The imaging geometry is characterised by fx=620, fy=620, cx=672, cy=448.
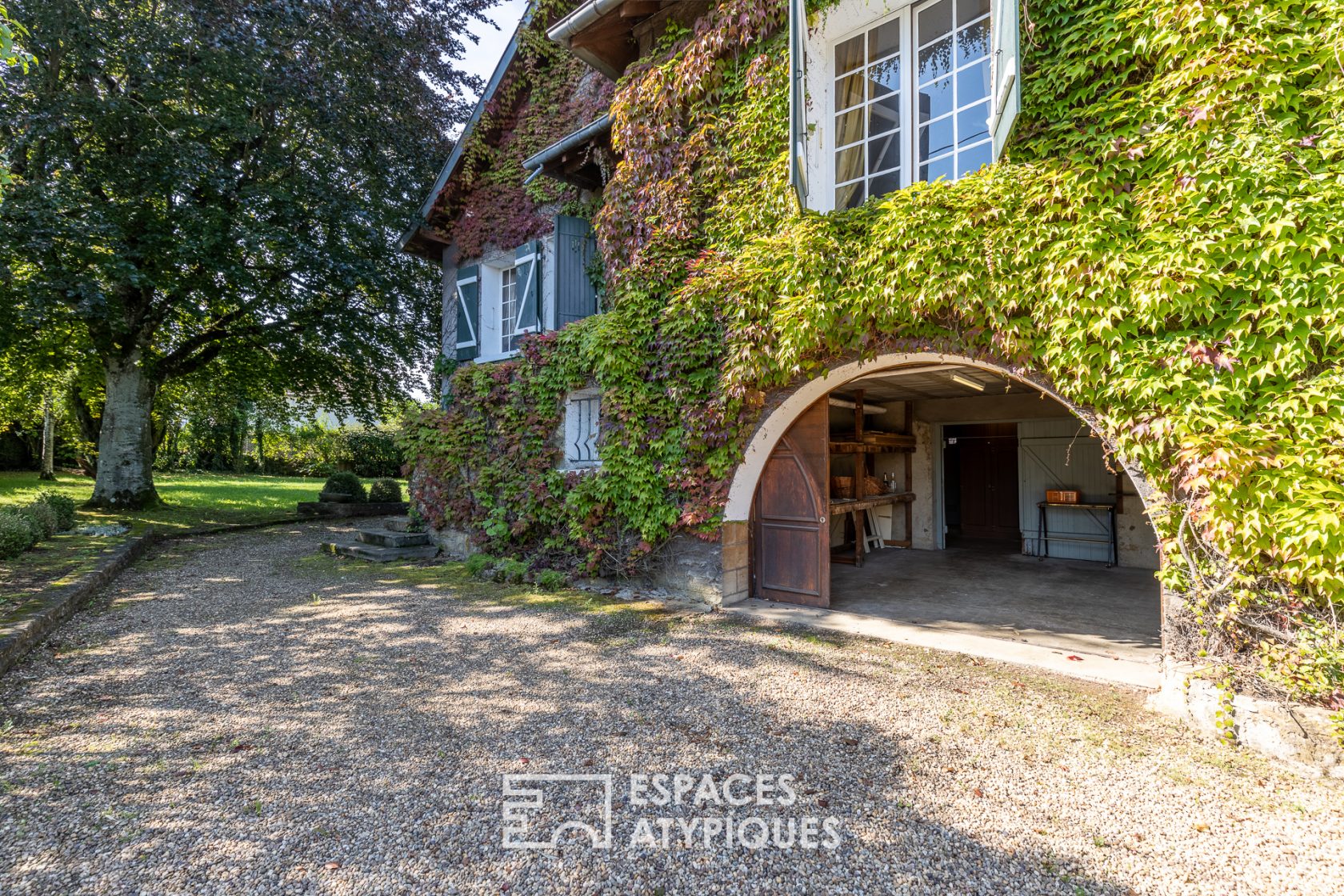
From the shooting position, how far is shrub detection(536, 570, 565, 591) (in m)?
7.59

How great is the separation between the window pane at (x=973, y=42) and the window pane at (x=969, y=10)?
0.31ft

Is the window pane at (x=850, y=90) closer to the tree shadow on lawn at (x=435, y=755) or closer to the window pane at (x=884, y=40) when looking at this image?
the window pane at (x=884, y=40)

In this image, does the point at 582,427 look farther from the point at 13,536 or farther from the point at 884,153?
the point at 13,536

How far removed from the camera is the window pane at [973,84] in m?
5.33

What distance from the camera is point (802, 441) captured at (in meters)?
6.70

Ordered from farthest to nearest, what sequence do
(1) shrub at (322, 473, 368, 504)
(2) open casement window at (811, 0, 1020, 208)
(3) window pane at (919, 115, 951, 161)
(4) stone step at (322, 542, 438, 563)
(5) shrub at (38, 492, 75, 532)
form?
(1) shrub at (322, 473, 368, 504)
(5) shrub at (38, 492, 75, 532)
(4) stone step at (322, 542, 438, 563)
(3) window pane at (919, 115, 951, 161)
(2) open casement window at (811, 0, 1020, 208)

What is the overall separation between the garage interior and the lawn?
7.72 metres

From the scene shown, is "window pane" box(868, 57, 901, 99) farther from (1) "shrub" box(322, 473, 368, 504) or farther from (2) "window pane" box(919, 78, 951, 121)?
(1) "shrub" box(322, 473, 368, 504)

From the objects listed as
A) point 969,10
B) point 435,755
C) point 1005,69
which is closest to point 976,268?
point 1005,69

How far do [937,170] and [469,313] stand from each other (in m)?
7.62

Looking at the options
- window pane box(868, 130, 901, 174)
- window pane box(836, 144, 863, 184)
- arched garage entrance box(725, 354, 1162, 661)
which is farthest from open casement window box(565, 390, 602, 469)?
Result: window pane box(868, 130, 901, 174)

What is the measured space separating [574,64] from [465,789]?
10318 millimetres

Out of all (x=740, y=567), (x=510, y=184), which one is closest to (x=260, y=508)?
(x=510, y=184)

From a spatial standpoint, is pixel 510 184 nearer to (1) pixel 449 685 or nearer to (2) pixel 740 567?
(2) pixel 740 567
